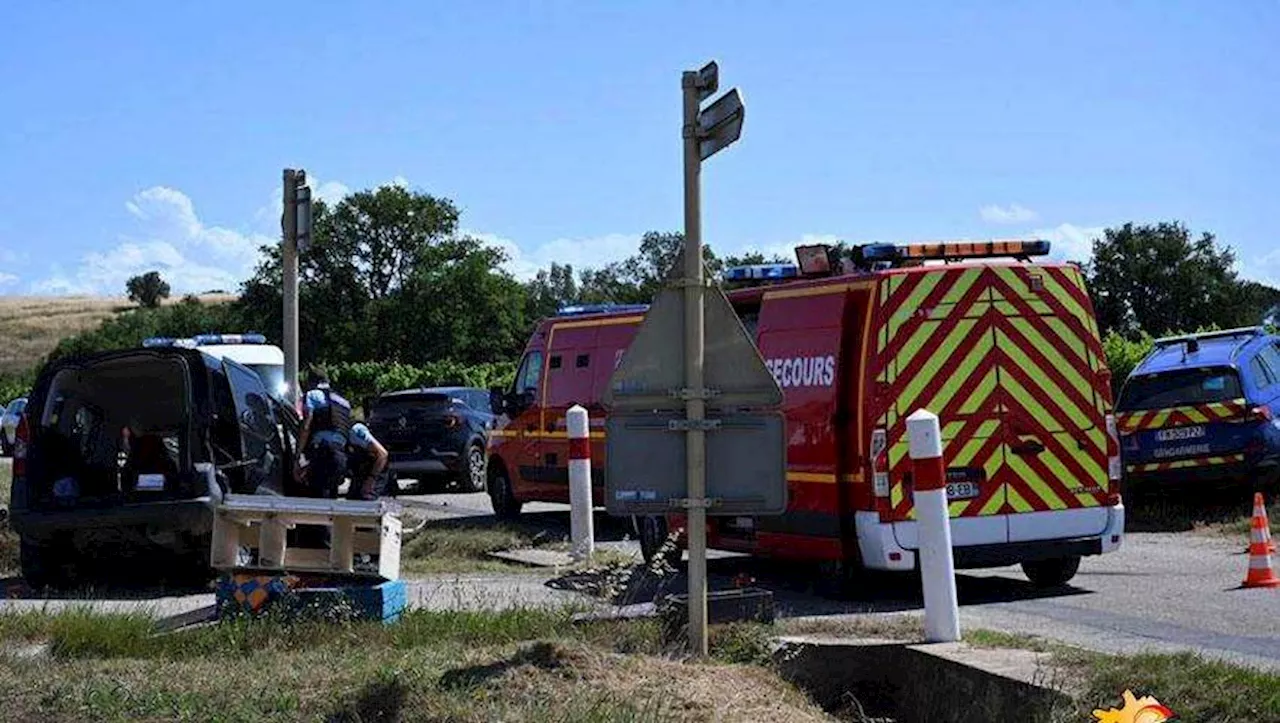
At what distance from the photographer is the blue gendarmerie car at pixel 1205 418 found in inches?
659

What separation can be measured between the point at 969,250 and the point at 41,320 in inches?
4900

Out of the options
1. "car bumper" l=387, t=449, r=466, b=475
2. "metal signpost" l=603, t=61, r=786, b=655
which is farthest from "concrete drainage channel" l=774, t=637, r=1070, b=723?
"car bumper" l=387, t=449, r=466, b=475

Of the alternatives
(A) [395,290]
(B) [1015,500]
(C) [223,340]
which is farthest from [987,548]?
(A) [395,290]

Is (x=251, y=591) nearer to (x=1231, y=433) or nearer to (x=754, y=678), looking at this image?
(x=754, y=678)

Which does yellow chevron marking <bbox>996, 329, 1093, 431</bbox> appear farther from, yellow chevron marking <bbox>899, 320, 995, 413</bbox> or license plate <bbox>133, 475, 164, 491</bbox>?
license plate <bbox>133, 475, 164, 491</bbox>

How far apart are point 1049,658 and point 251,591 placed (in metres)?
4.61

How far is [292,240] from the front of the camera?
58.9 ft

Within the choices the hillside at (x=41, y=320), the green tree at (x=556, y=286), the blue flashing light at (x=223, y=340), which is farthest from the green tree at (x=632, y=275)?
the blue flashing light at (x=223, y=340)

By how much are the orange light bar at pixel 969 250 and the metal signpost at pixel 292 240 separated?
8.29 metres

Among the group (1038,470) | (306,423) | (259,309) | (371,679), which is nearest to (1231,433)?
(1038,470)

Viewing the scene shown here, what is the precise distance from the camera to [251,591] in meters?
9.40

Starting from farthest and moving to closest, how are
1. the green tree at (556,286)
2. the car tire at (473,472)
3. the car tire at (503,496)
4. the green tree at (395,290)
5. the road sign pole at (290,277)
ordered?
the green tree at (556,286) → the green tree at (395,290) → the car tire at (473,472) → the car tire at (503,496) → the road sign pole at (290,277)

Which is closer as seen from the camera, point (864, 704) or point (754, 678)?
point (754, 678)

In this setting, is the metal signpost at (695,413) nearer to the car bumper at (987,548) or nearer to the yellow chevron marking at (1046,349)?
the car bumper at (987,548)
